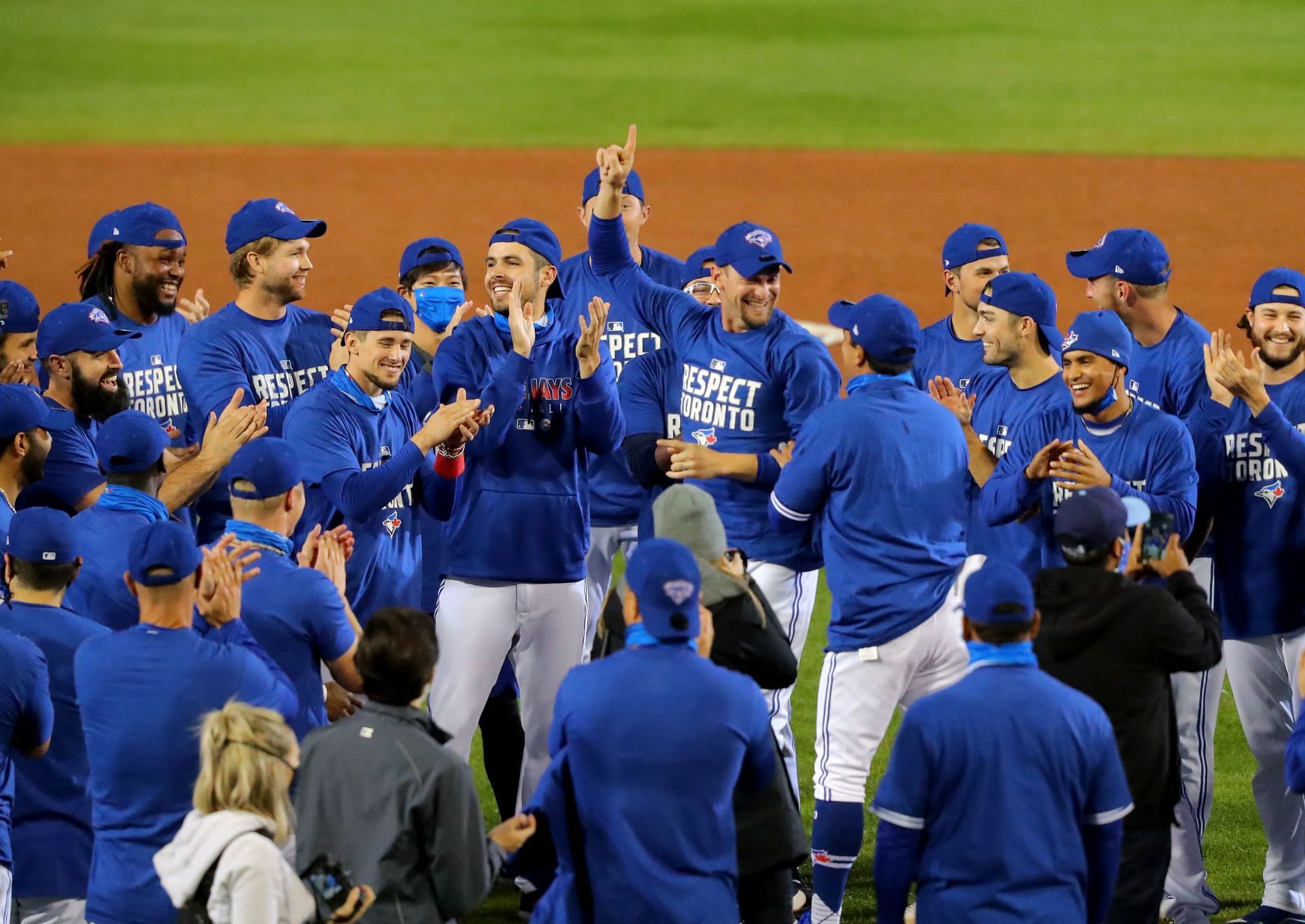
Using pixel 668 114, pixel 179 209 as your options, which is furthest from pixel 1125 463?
pixel 668 114

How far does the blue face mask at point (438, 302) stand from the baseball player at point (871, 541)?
218 cm

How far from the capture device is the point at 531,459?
597cm

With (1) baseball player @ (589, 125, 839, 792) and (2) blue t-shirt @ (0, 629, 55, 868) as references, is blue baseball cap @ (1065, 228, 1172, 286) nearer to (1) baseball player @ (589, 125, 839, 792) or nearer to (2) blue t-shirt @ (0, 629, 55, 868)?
(1) baseball player @ (589, 125, 839, 792)

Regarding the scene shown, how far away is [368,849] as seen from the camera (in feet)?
11.4

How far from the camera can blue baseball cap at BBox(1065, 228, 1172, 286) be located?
619cm

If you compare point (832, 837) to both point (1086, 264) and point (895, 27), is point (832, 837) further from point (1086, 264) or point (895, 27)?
point (895, 27)

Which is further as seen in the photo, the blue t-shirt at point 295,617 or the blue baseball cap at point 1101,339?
the blue baseball cap at point 1101,339

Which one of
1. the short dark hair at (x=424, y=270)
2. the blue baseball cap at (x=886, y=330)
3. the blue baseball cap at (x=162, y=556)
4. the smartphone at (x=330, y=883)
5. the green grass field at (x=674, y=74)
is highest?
the green grass field at (x=674, y=74)

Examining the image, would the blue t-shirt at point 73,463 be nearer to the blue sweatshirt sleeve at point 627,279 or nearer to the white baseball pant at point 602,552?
the white baseball pant at point 602,552

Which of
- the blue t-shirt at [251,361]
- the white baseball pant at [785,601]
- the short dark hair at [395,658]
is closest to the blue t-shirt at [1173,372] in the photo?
the white baseball pant at [785,601]

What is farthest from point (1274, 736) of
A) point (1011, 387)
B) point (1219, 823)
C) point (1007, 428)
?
point (1011, 387)

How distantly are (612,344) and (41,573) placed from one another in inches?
131

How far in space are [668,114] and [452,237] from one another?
5661 mm

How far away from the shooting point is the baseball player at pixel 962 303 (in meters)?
6.86
